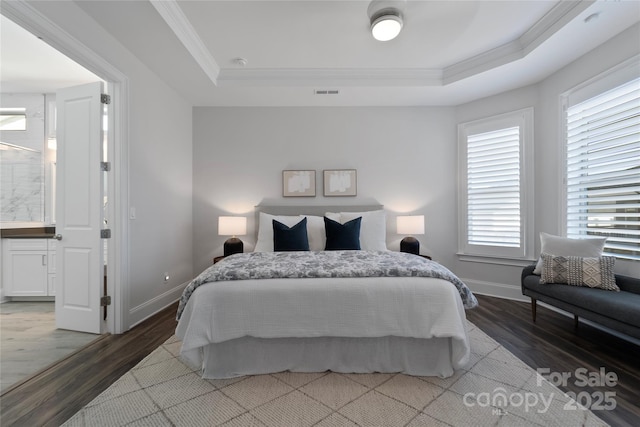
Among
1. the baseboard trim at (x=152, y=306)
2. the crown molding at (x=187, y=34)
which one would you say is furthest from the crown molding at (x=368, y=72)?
the baseboard trim at (x=152, y=306)

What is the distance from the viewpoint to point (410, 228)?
369 cm

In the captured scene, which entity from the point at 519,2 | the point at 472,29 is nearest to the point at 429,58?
the point at 472,29

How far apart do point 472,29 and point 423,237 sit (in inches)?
102

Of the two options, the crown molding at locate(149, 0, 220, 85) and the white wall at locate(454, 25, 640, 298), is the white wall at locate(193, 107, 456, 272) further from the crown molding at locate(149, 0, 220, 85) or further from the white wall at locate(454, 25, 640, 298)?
the crown molding at locate(149, 0, 220, 85)

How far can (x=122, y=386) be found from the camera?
1.72 metres

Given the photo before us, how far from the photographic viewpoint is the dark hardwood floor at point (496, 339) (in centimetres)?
154

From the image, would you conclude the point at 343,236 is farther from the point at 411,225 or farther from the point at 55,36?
the point at 55,36

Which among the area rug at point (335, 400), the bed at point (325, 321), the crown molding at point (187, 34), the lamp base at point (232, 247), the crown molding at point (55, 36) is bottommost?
the area rug at point (335, 400)

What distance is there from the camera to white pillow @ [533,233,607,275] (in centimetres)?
250

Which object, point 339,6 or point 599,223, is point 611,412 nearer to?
point 599,223

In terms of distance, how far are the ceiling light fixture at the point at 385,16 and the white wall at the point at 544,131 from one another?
6.81 feet

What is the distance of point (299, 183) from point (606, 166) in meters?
3.41

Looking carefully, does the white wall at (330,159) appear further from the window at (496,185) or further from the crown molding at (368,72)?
the crown molding at (368,72)

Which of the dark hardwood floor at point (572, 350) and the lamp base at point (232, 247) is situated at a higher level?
the lamp base at point (232, 247)
